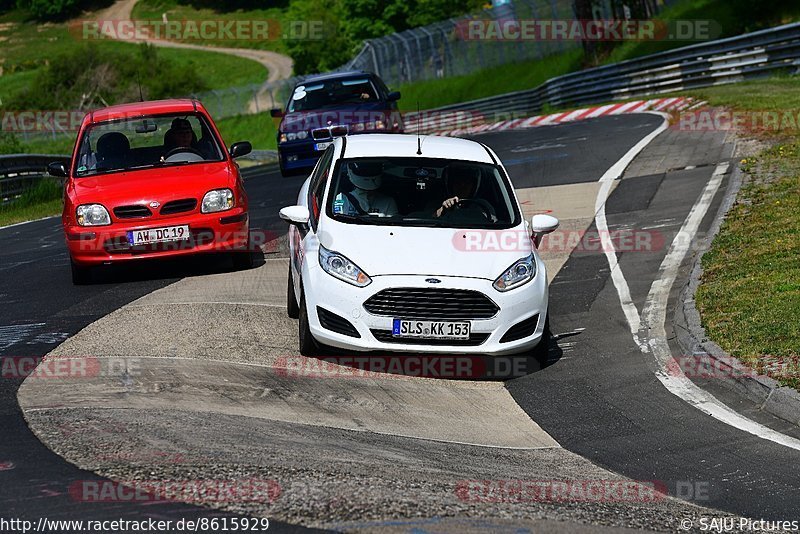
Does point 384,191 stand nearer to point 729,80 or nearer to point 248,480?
point 248,480

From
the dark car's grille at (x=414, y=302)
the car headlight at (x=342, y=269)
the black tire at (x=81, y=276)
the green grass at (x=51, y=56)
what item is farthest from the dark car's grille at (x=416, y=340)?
the green grass at (x=51, y=56)

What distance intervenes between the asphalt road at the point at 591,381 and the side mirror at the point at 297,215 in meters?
1.98

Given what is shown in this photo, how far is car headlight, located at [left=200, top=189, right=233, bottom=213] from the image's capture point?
41.8ft

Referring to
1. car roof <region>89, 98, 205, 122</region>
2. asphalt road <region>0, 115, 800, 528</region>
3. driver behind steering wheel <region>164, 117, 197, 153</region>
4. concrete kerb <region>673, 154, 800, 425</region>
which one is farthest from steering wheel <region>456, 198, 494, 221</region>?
car roof <region>89, 98, 205, 122</region>

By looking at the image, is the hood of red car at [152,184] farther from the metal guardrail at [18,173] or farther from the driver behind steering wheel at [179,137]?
the metal guardrail at [18,173]

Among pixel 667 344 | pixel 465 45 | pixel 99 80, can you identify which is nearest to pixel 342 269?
pixel 667 344

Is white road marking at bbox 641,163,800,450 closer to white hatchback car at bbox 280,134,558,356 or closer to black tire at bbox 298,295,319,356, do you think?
→ white hatchback car at bbox 280,134,558,356

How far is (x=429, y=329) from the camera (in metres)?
9.05

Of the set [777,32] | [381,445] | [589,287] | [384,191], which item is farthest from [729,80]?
[381,445]

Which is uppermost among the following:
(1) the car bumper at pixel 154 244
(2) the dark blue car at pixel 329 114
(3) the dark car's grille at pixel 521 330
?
(3) the dark car's grille at pixel 521 330

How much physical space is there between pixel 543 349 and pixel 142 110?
6.35 m

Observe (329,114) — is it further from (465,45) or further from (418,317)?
(465,45)

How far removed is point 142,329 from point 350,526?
509 cm

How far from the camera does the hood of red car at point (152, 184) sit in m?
12.5
